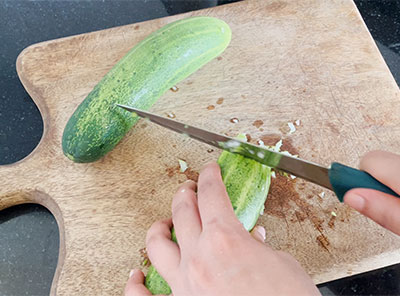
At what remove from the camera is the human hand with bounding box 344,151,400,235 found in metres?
1.04

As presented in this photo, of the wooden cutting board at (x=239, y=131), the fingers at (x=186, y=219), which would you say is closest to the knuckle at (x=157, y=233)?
the fingers at (x=186, y=219)

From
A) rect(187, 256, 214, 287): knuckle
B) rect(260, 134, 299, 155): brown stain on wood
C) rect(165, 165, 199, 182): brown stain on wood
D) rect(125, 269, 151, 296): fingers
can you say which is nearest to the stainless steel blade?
rect(165, 165, 199, 182): brown stain on wood

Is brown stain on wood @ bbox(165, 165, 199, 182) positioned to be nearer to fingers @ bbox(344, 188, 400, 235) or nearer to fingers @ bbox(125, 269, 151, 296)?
fingers @ bbox(125, 269, 151, 296)

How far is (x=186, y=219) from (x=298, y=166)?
420 millimetres

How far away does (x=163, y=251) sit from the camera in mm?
1207

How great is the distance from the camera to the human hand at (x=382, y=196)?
1045mm

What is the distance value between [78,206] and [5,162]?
59 centimetres

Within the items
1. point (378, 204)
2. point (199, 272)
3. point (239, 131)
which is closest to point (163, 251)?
point (199, 272)

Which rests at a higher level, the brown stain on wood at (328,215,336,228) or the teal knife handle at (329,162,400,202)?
the teal knife handle at (329,162,400,202)

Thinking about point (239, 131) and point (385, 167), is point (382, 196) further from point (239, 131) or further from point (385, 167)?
point (239, 131)

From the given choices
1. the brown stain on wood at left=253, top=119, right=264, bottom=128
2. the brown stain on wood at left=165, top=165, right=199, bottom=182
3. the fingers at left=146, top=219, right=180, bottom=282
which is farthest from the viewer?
the brown stain on wood at left=253, top=119, right=264, bottom=128

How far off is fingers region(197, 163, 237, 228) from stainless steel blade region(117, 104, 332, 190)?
195 millimetres

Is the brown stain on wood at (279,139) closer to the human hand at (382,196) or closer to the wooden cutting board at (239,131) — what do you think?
the wooden cutting board at (239,131)

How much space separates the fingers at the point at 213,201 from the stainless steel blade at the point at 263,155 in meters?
0.20
